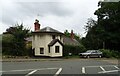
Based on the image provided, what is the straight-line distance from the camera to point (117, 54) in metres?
61.3

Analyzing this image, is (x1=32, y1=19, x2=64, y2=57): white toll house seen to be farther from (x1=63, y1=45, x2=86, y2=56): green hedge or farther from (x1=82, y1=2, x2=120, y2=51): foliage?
(x1=82, y1=2, x2=120, y2=51): foliage

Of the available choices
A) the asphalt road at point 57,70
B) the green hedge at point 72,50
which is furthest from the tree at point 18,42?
the asphalt road at point 57,70

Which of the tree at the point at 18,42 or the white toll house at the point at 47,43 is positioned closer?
the tree at the point at 18,42

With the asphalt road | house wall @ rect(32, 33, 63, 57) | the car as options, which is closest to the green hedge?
house wall @ rect(32, 33, 63, 57)

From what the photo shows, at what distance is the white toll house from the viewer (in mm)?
56531

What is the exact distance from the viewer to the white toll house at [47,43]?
56531 millimetres

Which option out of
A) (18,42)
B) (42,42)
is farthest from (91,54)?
(18,42)

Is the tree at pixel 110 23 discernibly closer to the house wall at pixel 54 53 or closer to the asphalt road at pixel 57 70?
the house wall at pixel 54 53

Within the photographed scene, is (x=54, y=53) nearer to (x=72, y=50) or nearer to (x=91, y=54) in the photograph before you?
(x=72, y=50)

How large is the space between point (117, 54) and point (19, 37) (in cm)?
2084

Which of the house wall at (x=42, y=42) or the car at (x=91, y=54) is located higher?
the house wall at (x=42, y=42)

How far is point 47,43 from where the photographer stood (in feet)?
188

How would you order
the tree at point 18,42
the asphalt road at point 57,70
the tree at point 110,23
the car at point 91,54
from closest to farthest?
the asphalt road at point 57,70, the tree at point 18,42, the car at point 91,54, the tree at point 110,23

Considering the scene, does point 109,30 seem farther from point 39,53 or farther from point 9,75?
point 9,75
